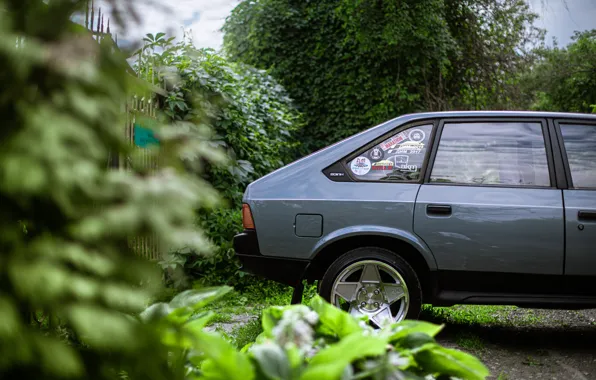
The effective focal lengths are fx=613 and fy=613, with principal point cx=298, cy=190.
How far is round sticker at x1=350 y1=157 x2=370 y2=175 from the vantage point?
4684 mm

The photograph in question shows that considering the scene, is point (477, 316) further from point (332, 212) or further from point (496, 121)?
point (332, 212)

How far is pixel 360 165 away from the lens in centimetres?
469

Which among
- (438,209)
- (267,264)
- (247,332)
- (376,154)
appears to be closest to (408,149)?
(376,154)

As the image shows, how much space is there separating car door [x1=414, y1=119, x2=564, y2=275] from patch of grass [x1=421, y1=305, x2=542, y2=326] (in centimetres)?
147

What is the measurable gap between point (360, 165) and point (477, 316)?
2.50 m

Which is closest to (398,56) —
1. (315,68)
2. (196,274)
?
(315,68)

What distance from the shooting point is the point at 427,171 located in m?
4.62

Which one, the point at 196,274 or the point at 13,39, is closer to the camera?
the point at 13,39

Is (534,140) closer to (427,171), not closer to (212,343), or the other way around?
(427,171)

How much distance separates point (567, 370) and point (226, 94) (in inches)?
207

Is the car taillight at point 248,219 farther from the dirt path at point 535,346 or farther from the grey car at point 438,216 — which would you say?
the dirt path at point 535,346

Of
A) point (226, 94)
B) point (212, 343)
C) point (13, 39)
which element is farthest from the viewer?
point (226, 94)

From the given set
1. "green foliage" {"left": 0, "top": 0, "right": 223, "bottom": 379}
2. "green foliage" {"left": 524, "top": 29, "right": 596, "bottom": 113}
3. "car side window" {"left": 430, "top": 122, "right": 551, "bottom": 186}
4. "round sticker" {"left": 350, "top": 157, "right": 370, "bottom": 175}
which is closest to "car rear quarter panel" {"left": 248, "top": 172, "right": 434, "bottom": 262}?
"round sticker" {"left": 350, "top": 157, "right": 370, "bottom": 175}

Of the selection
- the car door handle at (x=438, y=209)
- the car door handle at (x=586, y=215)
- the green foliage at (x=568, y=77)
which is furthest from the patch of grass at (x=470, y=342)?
the green foliage at (x=568, y=77)
